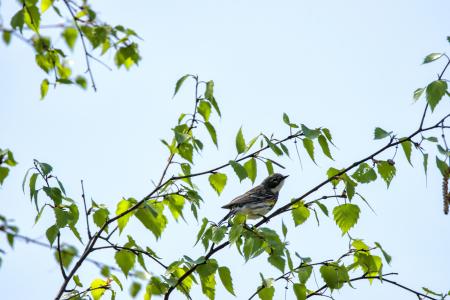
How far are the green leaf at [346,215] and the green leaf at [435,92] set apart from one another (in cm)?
98

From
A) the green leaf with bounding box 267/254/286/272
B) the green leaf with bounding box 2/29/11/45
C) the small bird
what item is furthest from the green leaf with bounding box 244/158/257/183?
the small bird

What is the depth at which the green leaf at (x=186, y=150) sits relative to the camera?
5184 millimetres

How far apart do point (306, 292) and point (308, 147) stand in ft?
3.60

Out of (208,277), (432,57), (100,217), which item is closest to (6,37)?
(100,217)

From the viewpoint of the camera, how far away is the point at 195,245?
199 inches

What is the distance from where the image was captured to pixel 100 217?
5.18 metres

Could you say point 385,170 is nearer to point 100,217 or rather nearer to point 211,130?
point 211,130

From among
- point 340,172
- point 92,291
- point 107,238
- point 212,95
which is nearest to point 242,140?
point 212,95

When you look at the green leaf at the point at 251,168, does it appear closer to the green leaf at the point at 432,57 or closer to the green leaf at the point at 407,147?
the green leaf at the point at 407,147

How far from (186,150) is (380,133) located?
1.44 metres

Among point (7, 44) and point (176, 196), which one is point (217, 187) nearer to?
point (176, 196)

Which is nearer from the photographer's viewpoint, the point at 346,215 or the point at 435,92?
the point at 435,92

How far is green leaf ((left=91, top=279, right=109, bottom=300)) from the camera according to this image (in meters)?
5.25

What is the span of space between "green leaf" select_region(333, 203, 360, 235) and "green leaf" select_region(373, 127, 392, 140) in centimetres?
56
